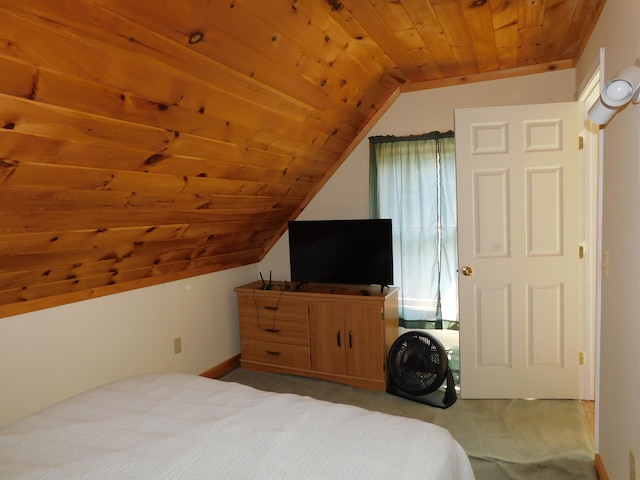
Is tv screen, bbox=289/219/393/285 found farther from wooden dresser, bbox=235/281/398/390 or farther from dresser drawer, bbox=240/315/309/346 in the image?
dresser drawer, bbox=240/315/309/346

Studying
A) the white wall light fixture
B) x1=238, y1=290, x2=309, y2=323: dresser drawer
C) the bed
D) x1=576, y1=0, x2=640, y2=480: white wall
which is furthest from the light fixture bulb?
x1=238, y1=290, x2=309, y2=323: dresser drawer

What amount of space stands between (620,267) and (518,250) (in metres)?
1.21

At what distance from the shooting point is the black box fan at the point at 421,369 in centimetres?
315

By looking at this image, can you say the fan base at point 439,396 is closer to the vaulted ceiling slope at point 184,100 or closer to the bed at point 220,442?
the bed at point 220,442

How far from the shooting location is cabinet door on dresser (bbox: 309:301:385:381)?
11.3 ft

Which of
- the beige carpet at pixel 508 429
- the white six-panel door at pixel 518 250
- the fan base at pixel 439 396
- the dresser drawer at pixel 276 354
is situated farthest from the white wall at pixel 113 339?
the white six-panel door at pixel 518 250

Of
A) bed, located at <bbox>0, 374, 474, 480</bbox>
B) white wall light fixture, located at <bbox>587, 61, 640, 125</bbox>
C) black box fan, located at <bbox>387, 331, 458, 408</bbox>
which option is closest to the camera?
bed, located at <bbox>0, 374, 474, 480</bbox>

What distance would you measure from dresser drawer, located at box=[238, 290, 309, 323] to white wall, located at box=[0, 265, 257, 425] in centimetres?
21

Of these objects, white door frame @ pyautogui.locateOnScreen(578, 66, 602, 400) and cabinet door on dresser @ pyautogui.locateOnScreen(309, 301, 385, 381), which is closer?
white door frame @ pyautogui.locateOnScreen(578, 66, 602, 400)

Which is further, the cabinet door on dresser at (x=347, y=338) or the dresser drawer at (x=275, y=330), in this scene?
the dresser drawer at (x=275, y=330)

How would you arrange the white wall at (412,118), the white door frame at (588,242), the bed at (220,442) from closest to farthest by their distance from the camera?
the bed at (220,442)
the white door frame at (588,242)
the white wall at (412,118)

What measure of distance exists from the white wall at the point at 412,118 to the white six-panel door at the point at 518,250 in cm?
47

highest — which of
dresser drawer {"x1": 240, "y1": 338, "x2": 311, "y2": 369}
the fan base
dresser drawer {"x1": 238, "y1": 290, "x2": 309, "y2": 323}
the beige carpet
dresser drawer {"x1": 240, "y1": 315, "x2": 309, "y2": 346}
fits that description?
dresser drawer {"x1": 238, "y1": 290, "x2": 309, "y2": 323}

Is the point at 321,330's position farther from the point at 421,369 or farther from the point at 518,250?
the point at 518,250
